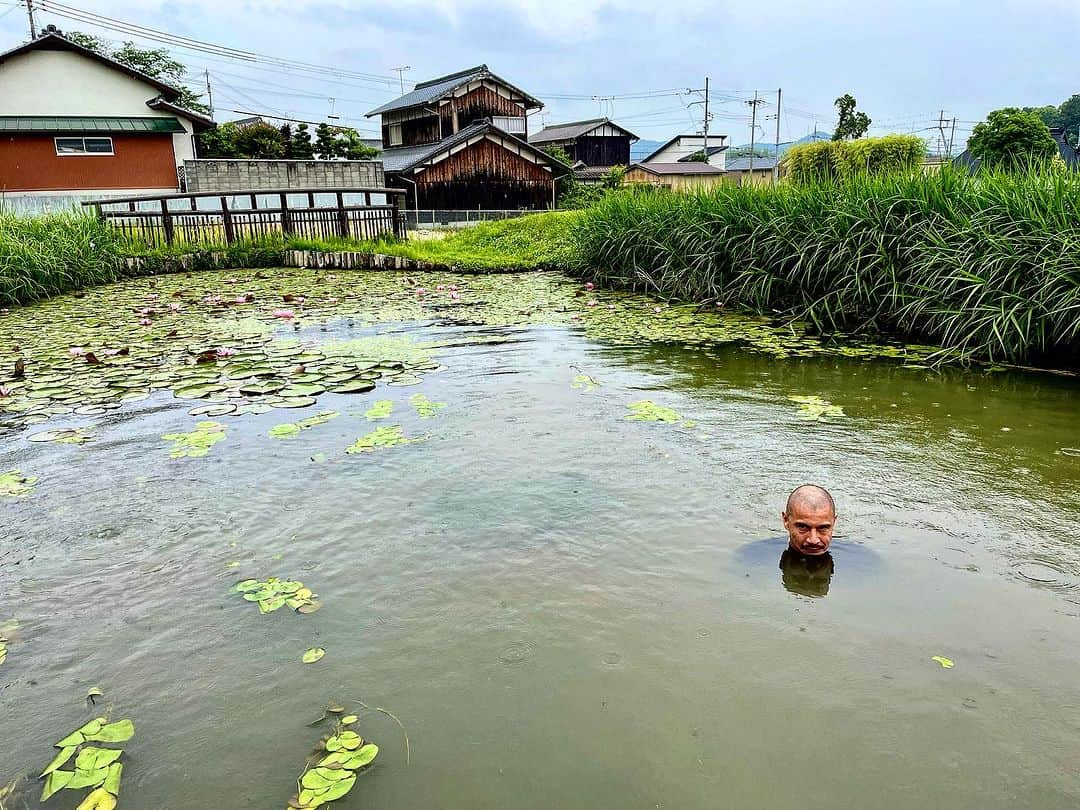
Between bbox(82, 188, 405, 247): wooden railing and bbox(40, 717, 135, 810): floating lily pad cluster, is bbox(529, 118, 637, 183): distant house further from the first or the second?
bbox(40, 717, 135, 810): floating lily pad cluster

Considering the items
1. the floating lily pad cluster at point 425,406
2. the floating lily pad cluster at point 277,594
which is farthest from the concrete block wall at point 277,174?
the floating lily pad cluster at point 277,594

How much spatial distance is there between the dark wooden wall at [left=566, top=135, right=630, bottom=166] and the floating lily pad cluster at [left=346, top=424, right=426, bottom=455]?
32.5 m

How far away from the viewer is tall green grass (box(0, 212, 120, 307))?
8.34 meters

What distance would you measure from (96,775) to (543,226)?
13.5 m

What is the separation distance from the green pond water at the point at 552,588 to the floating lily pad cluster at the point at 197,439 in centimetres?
2

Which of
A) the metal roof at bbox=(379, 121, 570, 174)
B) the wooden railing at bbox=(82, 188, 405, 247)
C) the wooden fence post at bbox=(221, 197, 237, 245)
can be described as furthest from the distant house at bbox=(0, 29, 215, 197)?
the wooden fence post at bbox=(221, 197, 237, 245)

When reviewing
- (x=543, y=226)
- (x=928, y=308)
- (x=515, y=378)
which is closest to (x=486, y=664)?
(x=515, y=378)

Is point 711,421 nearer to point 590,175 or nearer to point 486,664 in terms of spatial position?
point 486,664

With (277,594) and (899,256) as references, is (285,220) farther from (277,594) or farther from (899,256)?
(277,594)

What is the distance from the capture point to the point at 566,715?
1.75 metres

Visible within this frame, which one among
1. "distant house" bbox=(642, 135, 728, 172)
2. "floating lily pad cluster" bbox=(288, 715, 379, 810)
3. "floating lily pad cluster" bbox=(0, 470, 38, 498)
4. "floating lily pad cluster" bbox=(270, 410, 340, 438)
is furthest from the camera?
"distant house" bbox=(642, 135, 728, 172)

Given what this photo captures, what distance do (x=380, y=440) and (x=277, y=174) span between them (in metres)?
18.7

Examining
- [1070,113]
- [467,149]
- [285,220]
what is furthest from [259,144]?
[1070,113]

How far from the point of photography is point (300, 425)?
3.87m
